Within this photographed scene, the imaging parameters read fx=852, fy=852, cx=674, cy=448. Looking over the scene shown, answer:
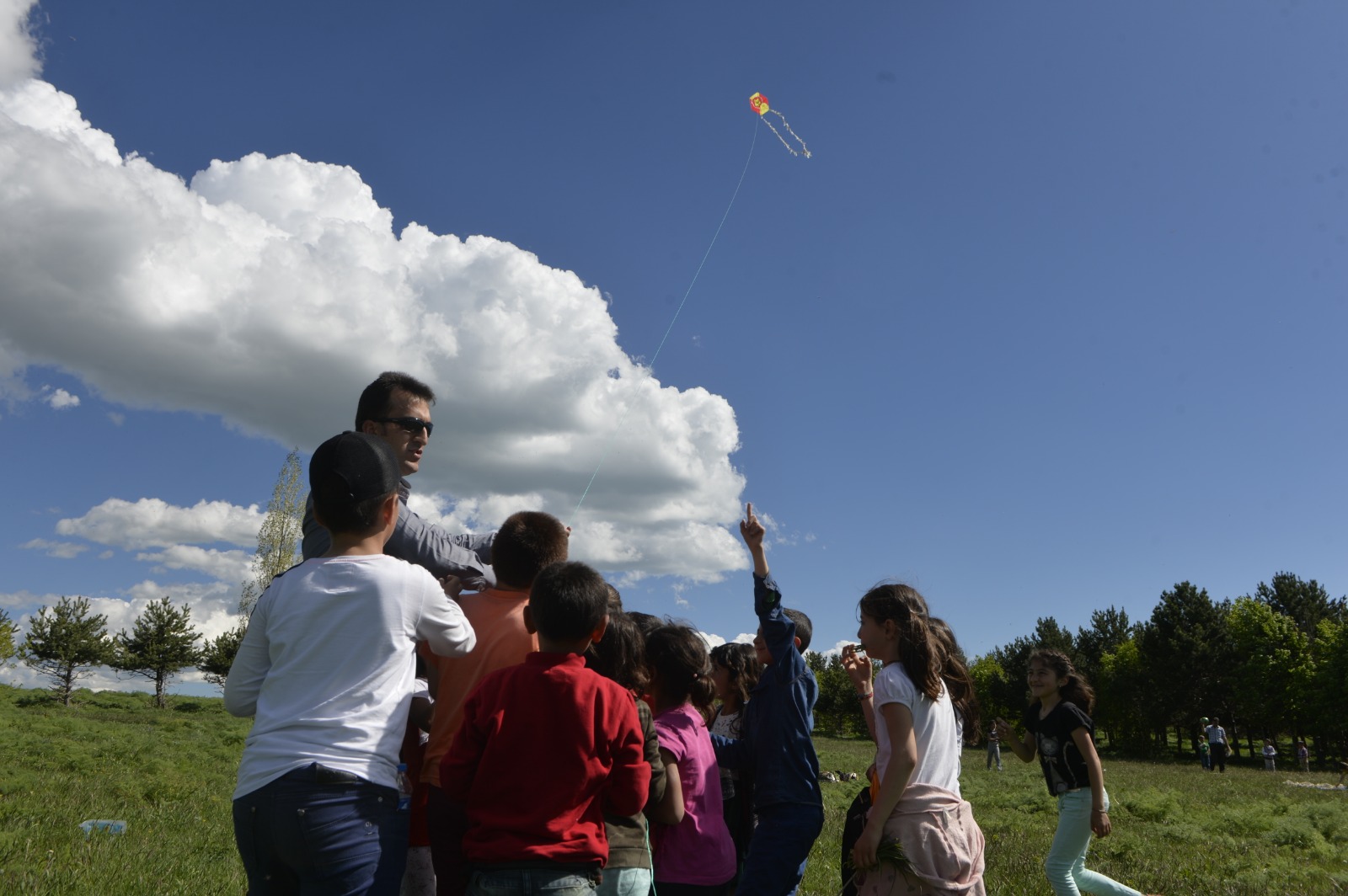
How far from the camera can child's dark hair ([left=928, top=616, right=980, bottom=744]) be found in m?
4.29

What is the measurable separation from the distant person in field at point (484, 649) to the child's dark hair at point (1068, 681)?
184 inches

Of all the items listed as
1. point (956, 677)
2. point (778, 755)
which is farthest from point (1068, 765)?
point (778, 755)

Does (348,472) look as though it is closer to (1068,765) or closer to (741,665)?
(741,665)

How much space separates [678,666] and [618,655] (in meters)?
0.49

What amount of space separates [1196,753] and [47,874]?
66929 mm

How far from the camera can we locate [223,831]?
8336mm

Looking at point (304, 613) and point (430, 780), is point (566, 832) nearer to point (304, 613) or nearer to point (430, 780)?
point (430, 780)

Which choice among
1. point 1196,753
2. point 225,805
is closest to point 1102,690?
point 1196,753

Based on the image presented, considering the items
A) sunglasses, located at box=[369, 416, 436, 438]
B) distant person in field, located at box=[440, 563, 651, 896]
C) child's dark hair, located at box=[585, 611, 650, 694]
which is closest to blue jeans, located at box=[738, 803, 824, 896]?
child's dark hair, located at box=[585, 611, 650, 694]

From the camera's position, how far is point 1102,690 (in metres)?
64.8

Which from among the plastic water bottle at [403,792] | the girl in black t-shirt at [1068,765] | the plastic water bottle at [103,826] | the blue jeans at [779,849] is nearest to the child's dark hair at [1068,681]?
the girl in black t-shirt at [1068,765]

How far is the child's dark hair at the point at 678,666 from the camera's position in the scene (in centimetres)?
388

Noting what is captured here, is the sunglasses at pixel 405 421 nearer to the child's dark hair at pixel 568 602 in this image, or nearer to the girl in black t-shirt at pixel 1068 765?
the child's dark hair at pixel 568 602

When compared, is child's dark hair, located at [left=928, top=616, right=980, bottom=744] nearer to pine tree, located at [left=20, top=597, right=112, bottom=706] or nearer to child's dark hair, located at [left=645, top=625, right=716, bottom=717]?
child's dark hair, located at [left=645, top=625, right=716, bottom=717]
